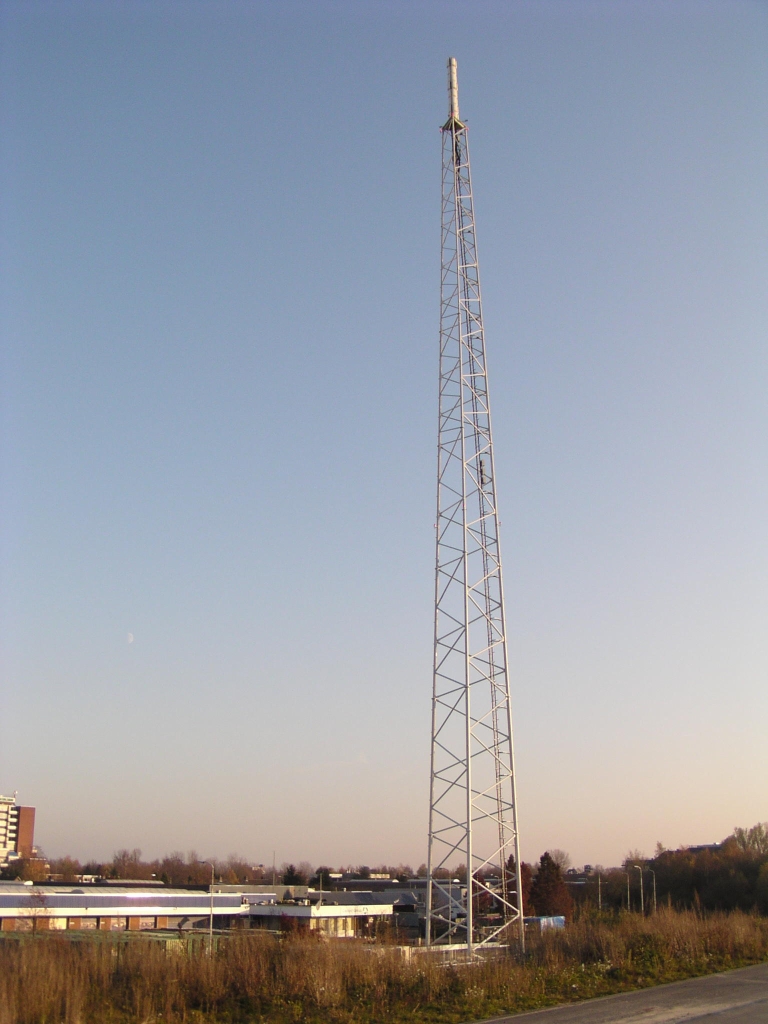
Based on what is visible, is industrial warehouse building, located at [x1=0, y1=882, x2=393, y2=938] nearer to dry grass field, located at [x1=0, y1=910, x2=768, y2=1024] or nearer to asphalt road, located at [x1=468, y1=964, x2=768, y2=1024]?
dry grass field, located at [x1=0, y1=910, x2=768, y2=1024]

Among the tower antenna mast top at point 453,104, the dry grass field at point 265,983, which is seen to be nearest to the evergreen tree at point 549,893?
the dry grass field at point 265,983

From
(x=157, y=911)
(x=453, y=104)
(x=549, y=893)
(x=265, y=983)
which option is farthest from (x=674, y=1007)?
(x=549, y=893)

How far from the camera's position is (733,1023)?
18016mm

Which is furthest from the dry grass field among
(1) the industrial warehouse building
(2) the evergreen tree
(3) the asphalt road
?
(2) the evergreen tree

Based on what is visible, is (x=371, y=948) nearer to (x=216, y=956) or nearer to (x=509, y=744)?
(x=216, y=956)

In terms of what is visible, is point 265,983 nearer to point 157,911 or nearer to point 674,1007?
point 674,1007

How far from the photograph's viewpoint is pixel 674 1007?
67.2 ft

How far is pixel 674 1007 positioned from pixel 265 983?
943 centimetres

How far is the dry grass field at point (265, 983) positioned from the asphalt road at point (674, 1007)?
43.7 inches

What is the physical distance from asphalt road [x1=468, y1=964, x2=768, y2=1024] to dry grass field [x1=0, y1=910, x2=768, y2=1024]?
1110 millimetres

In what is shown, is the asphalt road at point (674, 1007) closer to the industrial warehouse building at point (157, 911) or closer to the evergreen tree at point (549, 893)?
the industrial warehouse building at point (157, 911)

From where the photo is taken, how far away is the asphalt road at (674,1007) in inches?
738

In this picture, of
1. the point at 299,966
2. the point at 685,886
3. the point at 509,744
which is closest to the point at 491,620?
the point at 509,744

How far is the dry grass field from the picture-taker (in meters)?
17.4
